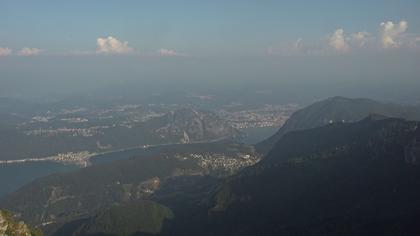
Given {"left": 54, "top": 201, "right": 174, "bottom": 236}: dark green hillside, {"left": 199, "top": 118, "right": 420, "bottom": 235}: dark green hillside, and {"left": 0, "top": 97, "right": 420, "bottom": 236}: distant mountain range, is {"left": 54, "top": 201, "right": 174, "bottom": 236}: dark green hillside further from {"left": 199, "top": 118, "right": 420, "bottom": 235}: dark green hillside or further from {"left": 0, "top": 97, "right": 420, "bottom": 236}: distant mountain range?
{"left": 199, "top": 118, "right": 420, "bottom": 235}: dark green hillside

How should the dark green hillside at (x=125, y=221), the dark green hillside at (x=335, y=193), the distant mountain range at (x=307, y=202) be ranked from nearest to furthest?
1. the dark green hillside at (x=335, y=193)
2. the distant mountain range at (x=307, y=202)
3. the dark green hillside at (x=125, y=221)

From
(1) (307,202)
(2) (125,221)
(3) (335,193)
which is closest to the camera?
(3) (335,193)

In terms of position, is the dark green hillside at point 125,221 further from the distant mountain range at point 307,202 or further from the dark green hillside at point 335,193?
the dark green hillside at point 335,193

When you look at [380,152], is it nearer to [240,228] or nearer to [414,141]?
[414,141]

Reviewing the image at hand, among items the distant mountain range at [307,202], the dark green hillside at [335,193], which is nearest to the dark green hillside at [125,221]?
the distant mountain range at [307,202]

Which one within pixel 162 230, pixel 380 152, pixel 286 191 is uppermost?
pixel 380 152

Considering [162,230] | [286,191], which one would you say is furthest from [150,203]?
[286,191]

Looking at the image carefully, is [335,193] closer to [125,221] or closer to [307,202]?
[307,202]

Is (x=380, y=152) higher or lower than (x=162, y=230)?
higher

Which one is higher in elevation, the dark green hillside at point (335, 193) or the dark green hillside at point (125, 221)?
the dark green hillside at point (335, 193)

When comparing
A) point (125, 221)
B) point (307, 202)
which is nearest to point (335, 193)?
point (307, 202)

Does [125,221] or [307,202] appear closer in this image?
[307,202]
